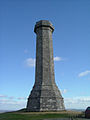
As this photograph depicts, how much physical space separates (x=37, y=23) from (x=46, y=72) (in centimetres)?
1161

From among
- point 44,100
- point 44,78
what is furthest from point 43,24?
point 44,100

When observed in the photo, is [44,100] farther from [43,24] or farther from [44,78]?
[43,24]

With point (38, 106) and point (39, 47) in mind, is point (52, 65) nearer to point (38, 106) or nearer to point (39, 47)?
point (39, 47)

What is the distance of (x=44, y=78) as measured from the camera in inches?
1121

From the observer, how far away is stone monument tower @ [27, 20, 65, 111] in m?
26.2

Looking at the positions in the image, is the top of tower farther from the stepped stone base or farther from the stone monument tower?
the stepped stone base

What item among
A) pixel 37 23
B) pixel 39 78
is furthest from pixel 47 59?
pixel 37 23

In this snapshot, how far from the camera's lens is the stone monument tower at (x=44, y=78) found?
26188 mm

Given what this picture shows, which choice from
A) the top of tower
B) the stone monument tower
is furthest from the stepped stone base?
the top of tower

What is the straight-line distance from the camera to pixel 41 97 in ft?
85.9

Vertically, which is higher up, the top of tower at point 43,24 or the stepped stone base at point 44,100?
the top of tower at point 43,24

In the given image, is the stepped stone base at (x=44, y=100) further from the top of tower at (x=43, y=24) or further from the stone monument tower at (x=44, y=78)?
the top of tower at (x=43, y=24)

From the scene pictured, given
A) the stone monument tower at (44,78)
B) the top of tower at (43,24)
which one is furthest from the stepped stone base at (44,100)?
the top of tower at (43,24)

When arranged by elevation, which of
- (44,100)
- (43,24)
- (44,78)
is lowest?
(44,100)
